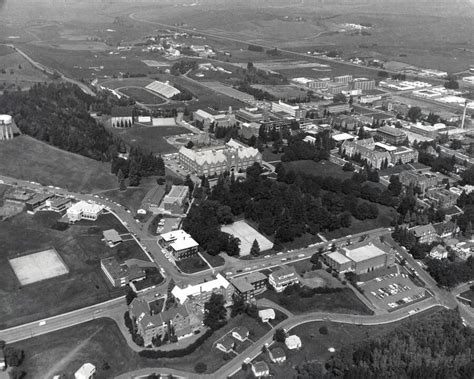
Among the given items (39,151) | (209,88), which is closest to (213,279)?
(39,151)

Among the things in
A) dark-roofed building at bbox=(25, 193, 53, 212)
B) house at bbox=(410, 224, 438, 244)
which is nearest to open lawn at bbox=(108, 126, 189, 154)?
dark-roofed building at bbox=(25, 193, 53, 212)

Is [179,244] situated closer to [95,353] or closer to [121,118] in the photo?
[95,353]

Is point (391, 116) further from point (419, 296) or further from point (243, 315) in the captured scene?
point (243, 315)

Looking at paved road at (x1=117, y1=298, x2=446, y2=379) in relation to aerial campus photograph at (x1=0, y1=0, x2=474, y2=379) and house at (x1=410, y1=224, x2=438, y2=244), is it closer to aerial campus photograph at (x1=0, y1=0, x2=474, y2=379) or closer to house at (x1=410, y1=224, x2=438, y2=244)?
aerial campus photograph at (x1=0, y1=0, x2=474, y2=379)

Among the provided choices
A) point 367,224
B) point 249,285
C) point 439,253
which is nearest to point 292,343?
point 249,285

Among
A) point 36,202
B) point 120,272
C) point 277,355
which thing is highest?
point 277,355
